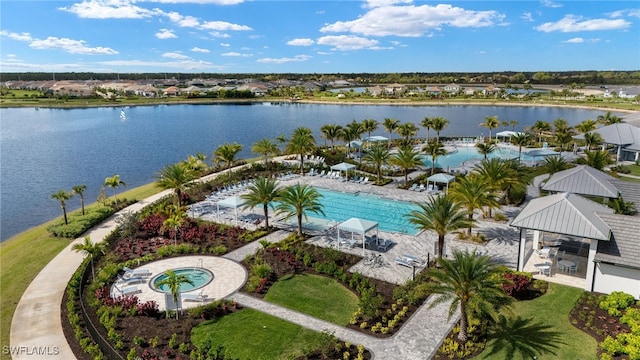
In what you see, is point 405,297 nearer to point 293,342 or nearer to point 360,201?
point 293,342

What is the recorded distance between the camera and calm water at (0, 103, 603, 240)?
4422 cm

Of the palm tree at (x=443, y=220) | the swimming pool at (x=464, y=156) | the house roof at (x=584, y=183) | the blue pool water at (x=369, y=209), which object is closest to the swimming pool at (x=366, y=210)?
the blue pool water at (x=369, y=209)

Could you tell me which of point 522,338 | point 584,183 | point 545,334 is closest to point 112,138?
point 584,183

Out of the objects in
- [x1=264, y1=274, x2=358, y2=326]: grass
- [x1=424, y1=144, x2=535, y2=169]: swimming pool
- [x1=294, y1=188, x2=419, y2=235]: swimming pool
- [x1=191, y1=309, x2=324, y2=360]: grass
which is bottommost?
[x1=191, y1=309, x2=324, y2=360]: grass

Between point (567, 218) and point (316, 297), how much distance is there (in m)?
12.4

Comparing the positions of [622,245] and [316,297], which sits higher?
[622,245]

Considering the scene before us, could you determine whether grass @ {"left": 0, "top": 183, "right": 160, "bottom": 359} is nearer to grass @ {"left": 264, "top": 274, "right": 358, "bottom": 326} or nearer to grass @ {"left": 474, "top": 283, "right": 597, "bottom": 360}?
grass @ {"left": 264, "top": 274, "right": 358, "bottom": 326}

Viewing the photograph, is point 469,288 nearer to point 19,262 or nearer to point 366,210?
point 366,210

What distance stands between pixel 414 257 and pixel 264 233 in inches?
386

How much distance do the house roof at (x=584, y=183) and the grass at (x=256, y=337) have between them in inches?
787

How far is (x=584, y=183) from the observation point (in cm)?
2719

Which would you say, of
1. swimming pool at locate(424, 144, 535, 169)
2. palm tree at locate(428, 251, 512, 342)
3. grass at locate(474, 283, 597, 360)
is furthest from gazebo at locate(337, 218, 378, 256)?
swimming pool at locate(424, 144, 535, 169)

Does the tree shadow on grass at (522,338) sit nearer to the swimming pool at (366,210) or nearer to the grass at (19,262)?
the swimming pool at (366,210)

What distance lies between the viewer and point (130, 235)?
26.7 m
